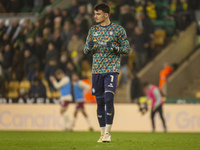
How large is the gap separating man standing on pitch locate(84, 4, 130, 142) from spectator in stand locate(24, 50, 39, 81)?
10758 millimetres

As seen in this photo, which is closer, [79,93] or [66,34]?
[79,93]

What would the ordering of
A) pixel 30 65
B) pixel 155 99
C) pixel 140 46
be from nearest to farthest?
pixel 155 99, pixel 140 46, pixel 30 65

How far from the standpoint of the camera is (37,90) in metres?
17.7

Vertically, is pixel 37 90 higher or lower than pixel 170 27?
lower

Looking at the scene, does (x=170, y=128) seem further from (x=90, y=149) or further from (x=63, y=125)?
(x=90, y=149)

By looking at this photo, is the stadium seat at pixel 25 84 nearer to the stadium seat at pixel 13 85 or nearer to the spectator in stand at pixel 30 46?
the stadium seat at pixel 13 85

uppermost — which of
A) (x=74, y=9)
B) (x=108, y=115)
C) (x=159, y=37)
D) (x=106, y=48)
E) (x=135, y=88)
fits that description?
(x=74, y=9)

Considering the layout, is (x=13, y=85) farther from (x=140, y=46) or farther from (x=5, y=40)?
(x=140, y=46)

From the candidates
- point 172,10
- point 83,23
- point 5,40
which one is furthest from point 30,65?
point 172,10

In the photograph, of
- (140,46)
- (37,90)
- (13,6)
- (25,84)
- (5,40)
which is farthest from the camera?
(13,6)

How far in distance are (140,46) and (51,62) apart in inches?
128

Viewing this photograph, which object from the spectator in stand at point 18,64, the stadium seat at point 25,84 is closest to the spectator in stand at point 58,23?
the spectator in stand at point 18,64

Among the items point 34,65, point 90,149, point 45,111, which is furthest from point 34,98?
point 90,149

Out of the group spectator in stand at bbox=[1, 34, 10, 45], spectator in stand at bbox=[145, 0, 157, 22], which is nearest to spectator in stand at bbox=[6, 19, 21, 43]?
spectator in stand at bbox=[1, 34, 10, 45]
